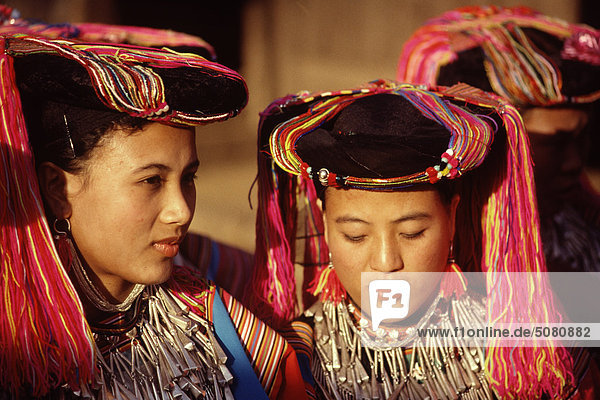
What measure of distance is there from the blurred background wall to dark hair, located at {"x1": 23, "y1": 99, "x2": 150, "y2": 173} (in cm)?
372

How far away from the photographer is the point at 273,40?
6656 millimetres

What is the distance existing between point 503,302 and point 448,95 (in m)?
0.70

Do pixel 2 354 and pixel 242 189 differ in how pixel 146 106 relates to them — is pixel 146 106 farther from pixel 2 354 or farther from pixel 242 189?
pixel 242 189

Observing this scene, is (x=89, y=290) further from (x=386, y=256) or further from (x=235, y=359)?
(x=386, y=256)

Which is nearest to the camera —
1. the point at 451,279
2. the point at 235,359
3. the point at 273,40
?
the point at 235,359

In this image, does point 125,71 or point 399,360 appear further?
point 399,360

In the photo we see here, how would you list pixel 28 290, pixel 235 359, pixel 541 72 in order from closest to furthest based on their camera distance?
pixel 28 290 → pixel 235 359 → pixel 541 72

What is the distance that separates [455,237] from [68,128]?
4.40 ft

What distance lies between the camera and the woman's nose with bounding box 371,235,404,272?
2.04m

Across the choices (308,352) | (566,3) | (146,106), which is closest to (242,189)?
(566,3)

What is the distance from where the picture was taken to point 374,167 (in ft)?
6.59

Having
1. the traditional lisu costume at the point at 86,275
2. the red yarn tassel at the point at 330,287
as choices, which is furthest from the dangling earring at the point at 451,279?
the traditional lisu costume at the point at 86,275

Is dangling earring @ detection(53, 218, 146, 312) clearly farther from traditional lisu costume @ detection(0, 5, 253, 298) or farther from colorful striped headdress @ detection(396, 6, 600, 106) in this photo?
colorful striped headdress @ detection(396, 6, 600, 106)

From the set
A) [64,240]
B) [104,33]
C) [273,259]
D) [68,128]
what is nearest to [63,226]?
[64,240]
